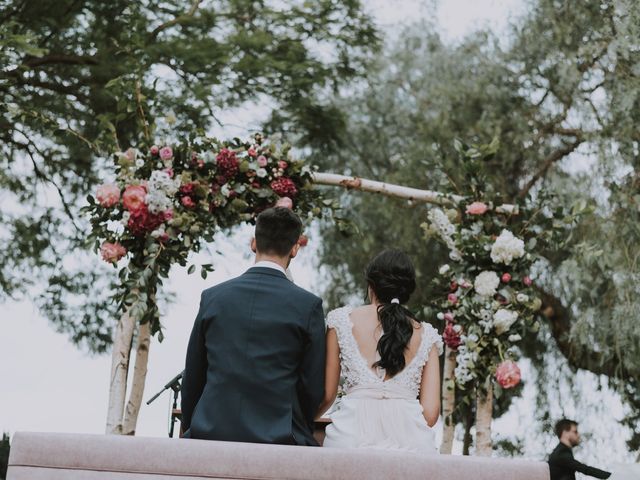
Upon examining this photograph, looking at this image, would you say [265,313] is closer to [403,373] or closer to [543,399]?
[403,373]

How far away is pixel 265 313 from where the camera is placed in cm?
315

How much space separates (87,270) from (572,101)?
5.77 m

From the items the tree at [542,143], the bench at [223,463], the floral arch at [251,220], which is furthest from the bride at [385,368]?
the tree at [542,143]

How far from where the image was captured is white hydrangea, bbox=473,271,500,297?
595 centimetres

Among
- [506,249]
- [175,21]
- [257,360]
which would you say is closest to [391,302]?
[257,360]

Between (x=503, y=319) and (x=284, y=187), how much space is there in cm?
169

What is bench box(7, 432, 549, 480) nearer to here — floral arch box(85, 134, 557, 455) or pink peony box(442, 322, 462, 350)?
floral arch box(85, 134, 557, 455)

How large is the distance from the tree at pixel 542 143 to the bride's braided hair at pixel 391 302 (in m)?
2.95

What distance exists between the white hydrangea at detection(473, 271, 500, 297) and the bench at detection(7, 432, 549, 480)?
3.17m

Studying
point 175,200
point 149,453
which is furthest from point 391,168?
point 149,453

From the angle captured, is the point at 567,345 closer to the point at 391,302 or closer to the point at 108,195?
the point at 108,195

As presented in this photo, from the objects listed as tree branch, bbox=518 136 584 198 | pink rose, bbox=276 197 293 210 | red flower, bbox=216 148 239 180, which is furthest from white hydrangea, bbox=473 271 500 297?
tree branch, bbox=518 136 584 198

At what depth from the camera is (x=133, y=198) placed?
17.7ft

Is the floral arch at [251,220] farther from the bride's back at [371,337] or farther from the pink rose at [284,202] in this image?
Result: the bride's back at [371,337]
